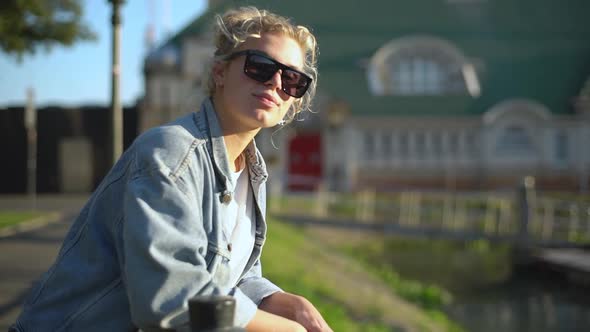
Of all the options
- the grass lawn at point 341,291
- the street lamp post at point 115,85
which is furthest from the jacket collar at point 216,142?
the grass lawn at point 341,291

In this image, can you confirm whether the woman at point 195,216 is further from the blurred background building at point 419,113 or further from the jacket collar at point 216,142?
the blurred background building at point 419,113

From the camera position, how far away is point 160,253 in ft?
4.82

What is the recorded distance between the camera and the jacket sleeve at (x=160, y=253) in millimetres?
1467

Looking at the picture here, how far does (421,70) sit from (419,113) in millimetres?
2090

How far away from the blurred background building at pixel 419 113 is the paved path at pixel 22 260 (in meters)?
11.9

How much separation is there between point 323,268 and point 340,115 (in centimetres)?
1333

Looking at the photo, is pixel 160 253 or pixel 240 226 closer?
pixel 160 253

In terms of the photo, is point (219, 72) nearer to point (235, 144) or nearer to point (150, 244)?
point (235, 144)

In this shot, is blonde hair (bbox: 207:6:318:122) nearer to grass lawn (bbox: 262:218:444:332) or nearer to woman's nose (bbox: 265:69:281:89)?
woman's nose (bbox: 265:69:281:89)

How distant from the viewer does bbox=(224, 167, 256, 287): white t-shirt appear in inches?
74.8

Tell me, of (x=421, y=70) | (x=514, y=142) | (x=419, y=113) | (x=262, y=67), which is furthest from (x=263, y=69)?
(x=421, y=70)

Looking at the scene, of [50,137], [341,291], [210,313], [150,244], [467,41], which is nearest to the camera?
[210,313]

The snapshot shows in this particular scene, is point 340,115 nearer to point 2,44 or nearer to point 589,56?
point 589,56

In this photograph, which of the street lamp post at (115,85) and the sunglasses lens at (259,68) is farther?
the street lamp post at (115,85)
